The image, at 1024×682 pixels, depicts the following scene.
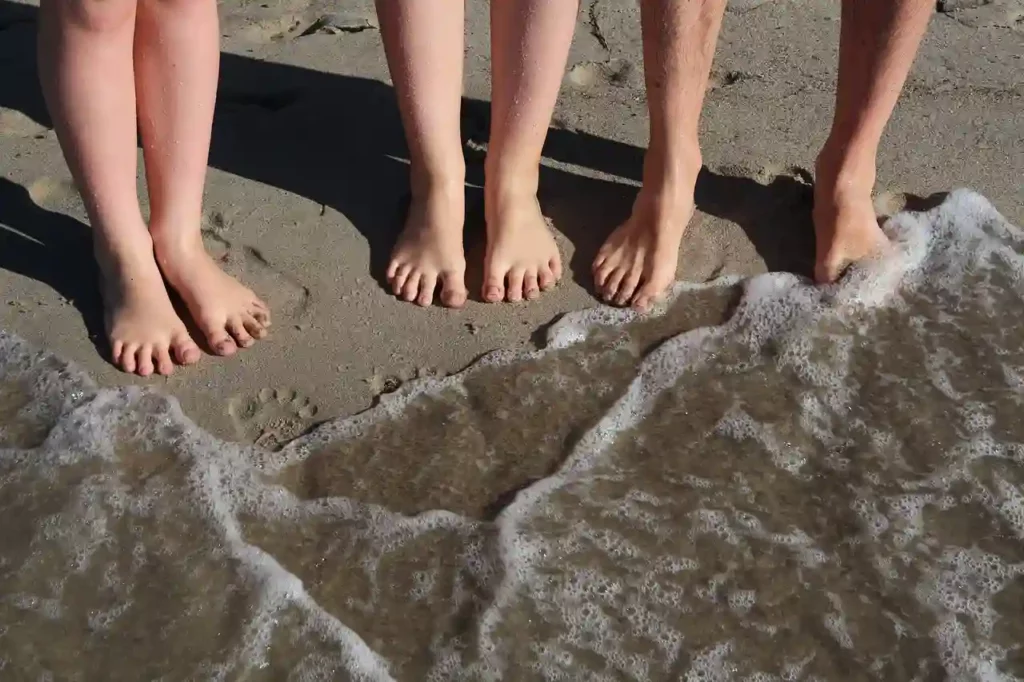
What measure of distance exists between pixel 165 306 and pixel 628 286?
3.32 feet

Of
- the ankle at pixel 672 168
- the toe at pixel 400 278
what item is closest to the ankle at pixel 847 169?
the ankle at pixel 672 168

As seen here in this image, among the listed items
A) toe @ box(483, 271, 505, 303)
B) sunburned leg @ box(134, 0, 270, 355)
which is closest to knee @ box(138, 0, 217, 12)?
sunburned leg @ box(134, 0, 270, 355)

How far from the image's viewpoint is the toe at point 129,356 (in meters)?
2.11

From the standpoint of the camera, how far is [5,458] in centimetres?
196

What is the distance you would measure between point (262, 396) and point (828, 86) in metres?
1.76

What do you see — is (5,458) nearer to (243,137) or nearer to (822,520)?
(243,137)

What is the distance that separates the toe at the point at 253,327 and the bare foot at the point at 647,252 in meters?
0.76

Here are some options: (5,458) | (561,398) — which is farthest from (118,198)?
(561,398)

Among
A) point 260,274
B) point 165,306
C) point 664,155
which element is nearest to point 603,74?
point 664,155

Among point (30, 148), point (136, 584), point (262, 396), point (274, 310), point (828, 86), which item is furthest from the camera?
point (828, 86)

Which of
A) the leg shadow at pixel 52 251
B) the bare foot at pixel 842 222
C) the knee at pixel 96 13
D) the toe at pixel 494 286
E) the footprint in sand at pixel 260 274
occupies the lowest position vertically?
the leg shadow at pixel 52 251

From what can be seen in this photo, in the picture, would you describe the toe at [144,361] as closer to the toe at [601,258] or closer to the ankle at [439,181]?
the ankle at [439,181]

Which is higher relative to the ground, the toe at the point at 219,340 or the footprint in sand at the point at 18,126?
the toe at the point at 219,340

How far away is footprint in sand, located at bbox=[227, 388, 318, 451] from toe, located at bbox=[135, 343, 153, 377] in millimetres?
196
